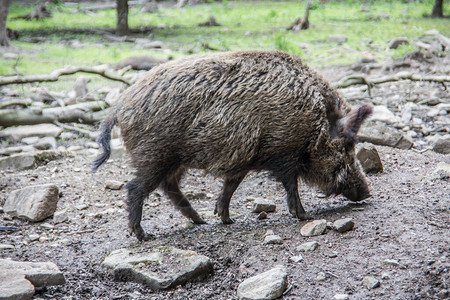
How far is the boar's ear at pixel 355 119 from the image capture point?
4534 millimetres

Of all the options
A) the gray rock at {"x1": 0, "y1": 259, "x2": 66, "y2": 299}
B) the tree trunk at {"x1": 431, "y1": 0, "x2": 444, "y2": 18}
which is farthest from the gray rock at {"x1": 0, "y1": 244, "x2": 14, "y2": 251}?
the tree trunk at {"x1": 431, "y1": 0, "x2": 444, "y2": 18}

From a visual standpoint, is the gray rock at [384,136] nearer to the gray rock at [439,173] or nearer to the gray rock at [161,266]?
the gray rock at [439,173]

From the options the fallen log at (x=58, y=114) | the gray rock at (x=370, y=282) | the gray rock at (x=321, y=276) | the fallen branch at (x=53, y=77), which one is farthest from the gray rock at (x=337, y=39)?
the gray rock at (x=370, y=282)

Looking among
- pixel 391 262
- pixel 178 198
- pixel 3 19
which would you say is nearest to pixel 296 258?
pixel 391 262

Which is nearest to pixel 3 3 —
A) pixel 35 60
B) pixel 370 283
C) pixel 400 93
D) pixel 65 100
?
pixel 35 60

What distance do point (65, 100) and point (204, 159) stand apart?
527cm

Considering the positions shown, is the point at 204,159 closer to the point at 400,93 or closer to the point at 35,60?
the point at 400,93

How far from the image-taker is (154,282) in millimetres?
3664

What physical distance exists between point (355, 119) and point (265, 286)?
1.93 meters

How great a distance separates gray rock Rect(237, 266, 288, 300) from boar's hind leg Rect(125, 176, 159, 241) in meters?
1.36

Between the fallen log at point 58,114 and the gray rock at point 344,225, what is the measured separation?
489 centimetres

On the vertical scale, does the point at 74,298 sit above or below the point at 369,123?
below

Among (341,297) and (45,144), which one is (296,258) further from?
(45,144)

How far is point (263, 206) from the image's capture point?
5.20m
